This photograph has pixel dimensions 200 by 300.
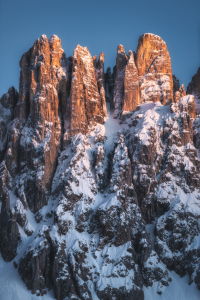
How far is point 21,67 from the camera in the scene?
6014 inches

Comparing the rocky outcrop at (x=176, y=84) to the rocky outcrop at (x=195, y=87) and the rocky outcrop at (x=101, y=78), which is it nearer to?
the rocky outcrop at (x=195, y=87)

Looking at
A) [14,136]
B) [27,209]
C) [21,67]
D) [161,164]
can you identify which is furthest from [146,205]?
[21,67]

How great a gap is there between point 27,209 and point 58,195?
9546 millimetres

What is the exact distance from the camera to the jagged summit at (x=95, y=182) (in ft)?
371

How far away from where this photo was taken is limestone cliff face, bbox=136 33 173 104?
157875 mm

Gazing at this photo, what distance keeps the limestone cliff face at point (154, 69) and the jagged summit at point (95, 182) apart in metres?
0.55

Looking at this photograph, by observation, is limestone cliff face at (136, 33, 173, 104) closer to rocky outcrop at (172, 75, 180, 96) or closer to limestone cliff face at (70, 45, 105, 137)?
rocky outcrop at (172, 75, 180, 96)

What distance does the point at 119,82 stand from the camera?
161625 mm

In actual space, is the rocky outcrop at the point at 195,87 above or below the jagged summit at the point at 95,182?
above

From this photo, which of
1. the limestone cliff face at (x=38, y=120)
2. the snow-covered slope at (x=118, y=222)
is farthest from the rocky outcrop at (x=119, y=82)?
the limestone cliff face at (x=38, y=120)

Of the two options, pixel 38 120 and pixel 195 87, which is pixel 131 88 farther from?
pixel 38 120

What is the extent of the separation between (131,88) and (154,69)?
13743 mm

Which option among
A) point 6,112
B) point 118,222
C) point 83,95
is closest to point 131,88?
point 83,95

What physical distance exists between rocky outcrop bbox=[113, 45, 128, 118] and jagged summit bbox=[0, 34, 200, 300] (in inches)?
18.0
